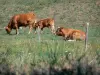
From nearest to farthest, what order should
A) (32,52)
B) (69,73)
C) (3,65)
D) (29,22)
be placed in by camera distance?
(69,73) → (3,65) → (32,52) → (29,22)

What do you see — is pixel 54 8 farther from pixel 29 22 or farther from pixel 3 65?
pixel 3 65

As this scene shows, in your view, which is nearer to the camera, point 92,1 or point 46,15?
point 46,15

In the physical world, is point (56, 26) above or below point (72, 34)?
below

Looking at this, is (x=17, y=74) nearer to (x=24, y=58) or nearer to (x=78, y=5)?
(x=24, y=58)

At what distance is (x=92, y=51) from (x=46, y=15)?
31599 millimetres

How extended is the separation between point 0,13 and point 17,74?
115 feet

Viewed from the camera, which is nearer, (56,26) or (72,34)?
(72,34)

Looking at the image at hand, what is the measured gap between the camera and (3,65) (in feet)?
46.9

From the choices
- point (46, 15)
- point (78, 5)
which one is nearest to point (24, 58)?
point (46, 15)

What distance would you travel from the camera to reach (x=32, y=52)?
53.2 ft

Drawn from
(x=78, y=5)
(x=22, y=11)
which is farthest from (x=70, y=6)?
(x=22, y=11)

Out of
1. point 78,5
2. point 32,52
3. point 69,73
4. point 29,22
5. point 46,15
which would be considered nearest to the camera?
point 69,73

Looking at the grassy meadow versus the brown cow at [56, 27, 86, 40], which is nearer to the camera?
the grassy meadow

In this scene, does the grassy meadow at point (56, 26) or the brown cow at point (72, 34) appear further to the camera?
the brown cow at point (72, 34)
